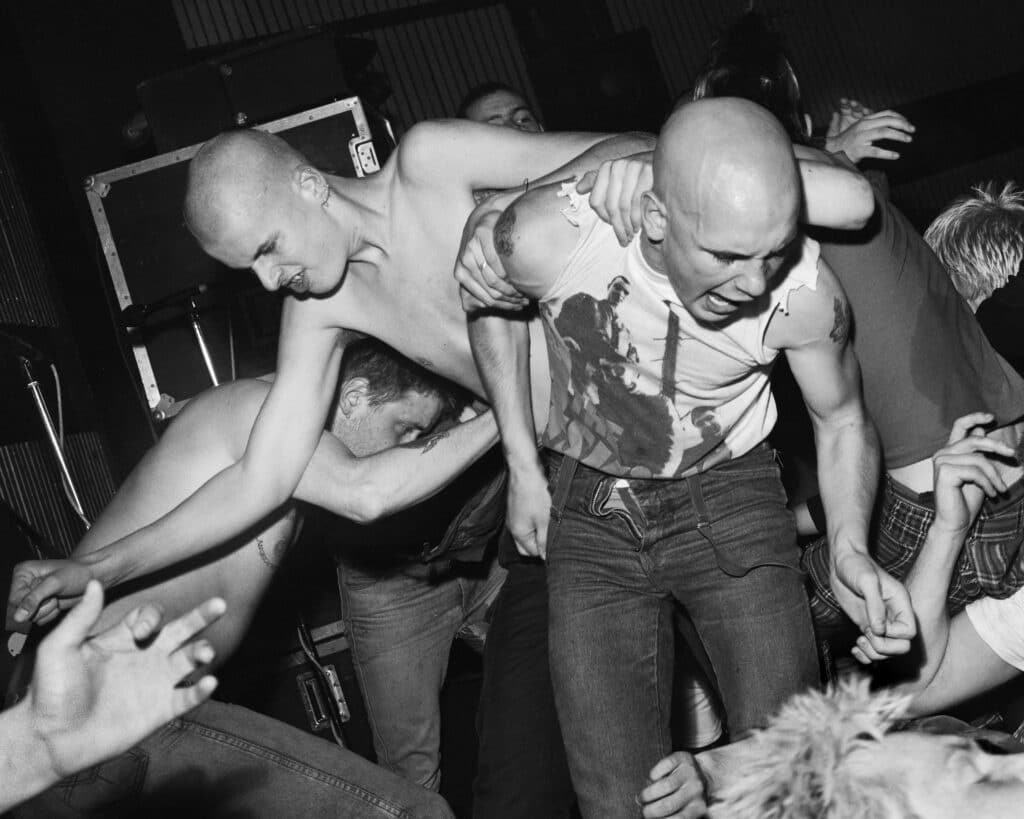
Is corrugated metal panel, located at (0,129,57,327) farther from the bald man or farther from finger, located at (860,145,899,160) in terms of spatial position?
finger, located at (860,145,899,160)

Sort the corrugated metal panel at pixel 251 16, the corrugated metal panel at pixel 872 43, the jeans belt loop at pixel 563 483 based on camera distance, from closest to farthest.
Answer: the jeans belt loop at pixel 563 483, the corrugated metal panel at pixel 251 16, the corrugated metal panel at pixel 872 43

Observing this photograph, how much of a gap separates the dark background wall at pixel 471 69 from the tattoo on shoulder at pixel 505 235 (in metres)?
2.22

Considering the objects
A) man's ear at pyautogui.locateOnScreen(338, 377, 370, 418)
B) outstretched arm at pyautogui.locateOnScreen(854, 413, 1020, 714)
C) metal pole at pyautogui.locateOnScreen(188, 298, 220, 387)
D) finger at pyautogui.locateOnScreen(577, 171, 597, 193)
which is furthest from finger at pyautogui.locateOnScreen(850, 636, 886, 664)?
metal pole at pyautogui.locateOnScreen(188, 298, 220, 387)

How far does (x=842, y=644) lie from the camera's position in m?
3.58

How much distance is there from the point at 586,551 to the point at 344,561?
1252 millimetres

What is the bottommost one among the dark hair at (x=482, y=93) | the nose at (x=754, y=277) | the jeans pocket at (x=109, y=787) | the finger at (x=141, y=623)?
the jeans pocket at (x=109, y=787)

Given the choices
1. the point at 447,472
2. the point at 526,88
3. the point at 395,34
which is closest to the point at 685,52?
the point at 526,88

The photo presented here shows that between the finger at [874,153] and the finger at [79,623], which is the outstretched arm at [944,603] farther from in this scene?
the finger at [79,623]

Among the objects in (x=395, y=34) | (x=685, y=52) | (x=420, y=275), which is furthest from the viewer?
(x=685, y=52)

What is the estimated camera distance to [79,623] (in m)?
1.48

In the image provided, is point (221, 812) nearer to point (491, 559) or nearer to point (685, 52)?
point (491, 559)

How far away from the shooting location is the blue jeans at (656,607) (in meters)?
2.10

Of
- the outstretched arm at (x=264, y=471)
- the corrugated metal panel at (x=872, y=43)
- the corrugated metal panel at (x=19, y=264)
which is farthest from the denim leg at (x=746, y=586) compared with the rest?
the corrugated metal panel at (x=872, y=43)

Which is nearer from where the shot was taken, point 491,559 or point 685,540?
point 685,540
